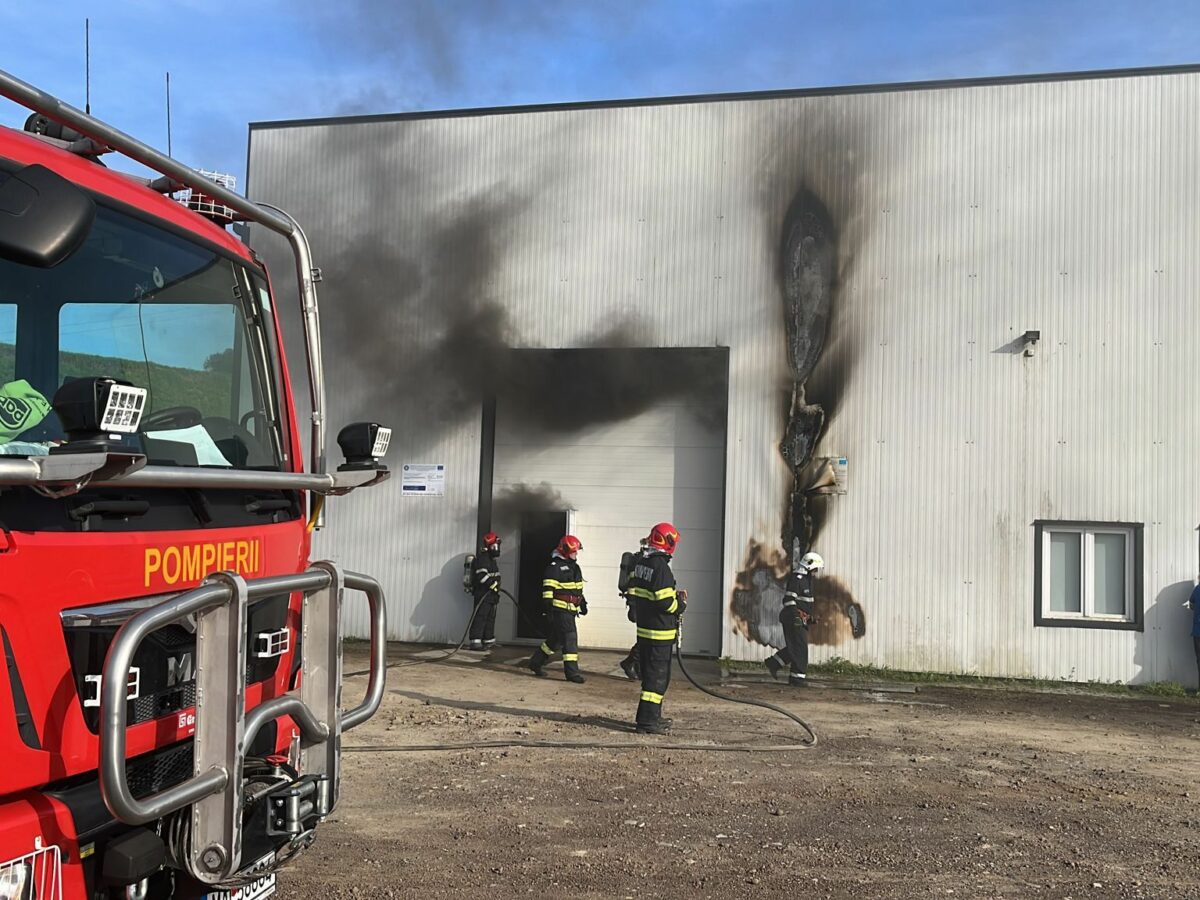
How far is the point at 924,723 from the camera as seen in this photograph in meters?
9.17

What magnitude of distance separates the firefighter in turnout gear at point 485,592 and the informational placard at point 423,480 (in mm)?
1059

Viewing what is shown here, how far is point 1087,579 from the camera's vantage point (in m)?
11.7

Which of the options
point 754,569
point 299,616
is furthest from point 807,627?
point 299,616

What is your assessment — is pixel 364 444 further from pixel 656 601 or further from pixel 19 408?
pixel 656 601

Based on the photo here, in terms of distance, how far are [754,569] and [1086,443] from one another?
4235mm

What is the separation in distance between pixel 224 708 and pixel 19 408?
3.10ft

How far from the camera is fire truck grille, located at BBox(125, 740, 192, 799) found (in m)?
2.64

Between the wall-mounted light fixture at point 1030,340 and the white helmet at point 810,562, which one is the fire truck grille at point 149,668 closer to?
the white helmet at point 810,562

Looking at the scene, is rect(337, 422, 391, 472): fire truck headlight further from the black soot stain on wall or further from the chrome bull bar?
the black soot stain on wall

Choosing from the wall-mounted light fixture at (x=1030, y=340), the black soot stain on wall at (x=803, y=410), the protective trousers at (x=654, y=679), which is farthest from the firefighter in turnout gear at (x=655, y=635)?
the wall-mounted light fixture at (x=1030, y=340)

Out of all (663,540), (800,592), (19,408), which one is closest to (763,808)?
(663,540)

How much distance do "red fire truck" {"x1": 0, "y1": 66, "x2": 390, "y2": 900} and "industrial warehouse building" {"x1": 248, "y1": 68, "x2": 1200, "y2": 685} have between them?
30.6 ft

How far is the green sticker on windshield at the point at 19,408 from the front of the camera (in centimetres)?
248

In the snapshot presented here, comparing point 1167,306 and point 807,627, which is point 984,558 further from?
point 1167,306
